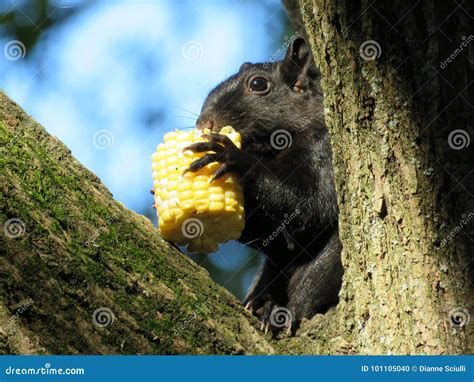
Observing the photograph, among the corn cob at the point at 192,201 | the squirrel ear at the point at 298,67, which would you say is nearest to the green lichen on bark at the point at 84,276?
the corn cob at the point at 192,201

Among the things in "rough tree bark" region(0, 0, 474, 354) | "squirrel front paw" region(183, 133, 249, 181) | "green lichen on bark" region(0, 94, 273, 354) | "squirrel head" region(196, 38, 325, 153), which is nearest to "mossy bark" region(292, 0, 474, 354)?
"rough tree bark" region(0, 0, 474, 354)

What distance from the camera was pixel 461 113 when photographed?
2510mm

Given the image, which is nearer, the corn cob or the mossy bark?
the mossy bark

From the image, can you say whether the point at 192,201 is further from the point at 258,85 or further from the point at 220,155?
the point at 258,85

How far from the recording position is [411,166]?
253 centimetres

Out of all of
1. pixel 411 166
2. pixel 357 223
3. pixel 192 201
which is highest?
pixel 411 166

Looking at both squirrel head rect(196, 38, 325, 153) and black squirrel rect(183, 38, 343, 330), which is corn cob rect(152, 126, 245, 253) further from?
squirrel head rect(196, 38, 325, 153)

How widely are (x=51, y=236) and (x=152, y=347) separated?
1.73 ft

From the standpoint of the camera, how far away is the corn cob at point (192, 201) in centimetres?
319

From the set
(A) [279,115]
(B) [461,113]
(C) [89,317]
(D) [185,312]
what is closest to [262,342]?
(D) [185,312]

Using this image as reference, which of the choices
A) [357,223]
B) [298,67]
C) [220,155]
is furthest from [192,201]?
[298,67]

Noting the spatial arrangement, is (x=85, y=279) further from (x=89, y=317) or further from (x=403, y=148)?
(x=403, y=148)

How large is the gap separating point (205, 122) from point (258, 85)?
525 millimetres

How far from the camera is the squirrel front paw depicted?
3.54 meters
